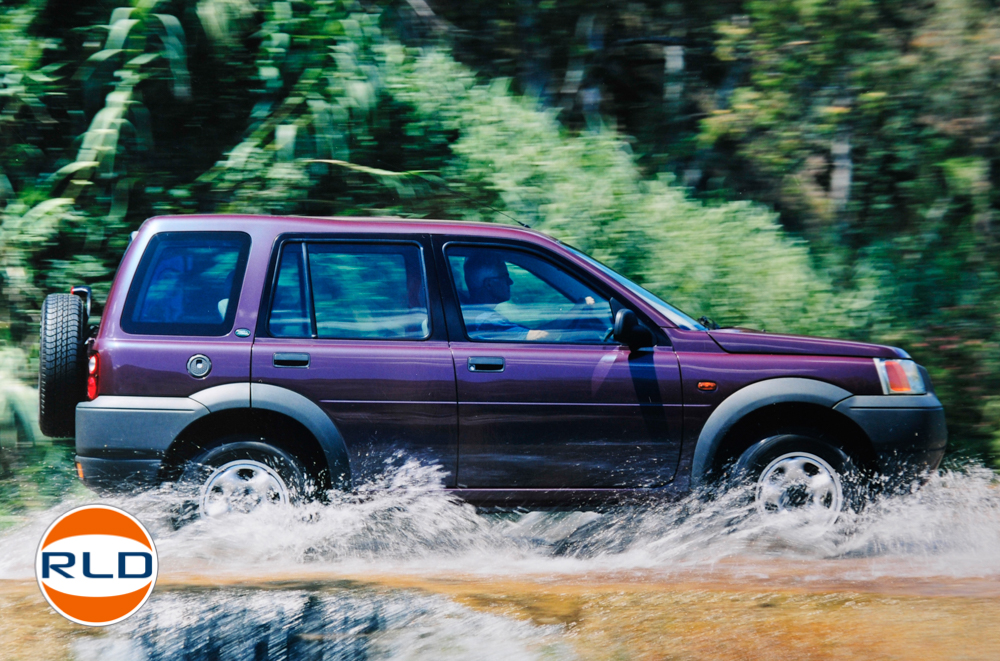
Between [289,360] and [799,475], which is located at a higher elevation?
[289,360]

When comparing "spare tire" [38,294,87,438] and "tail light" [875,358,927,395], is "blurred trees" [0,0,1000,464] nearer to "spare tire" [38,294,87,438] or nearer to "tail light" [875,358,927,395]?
"tail light" [875,358,927,395]

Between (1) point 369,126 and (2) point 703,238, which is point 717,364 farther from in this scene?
(1) point 369,126

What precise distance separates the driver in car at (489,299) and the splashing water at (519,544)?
738 millimetres

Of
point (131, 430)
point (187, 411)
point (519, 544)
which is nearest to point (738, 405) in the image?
point (519, 544)

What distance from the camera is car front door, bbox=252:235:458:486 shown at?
4.45 m

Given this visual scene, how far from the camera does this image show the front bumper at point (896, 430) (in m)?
4.61

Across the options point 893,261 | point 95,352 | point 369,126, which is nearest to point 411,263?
point 95,352

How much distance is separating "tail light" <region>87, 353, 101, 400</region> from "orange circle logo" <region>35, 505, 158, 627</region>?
139cm

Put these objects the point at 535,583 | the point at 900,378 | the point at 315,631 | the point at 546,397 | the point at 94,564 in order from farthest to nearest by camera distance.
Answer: the point at 900,378 < the point at 546,397 < the point at 535,583 < the point at 315,631 < the point at 94,564

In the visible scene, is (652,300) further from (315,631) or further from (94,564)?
(94,564)

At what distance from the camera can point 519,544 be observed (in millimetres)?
5102

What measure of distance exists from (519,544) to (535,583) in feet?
2.46

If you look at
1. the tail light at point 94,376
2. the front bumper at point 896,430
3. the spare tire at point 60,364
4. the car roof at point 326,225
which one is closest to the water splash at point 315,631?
the tail light at point 94,376

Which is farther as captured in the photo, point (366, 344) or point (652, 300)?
point (652, 300)
